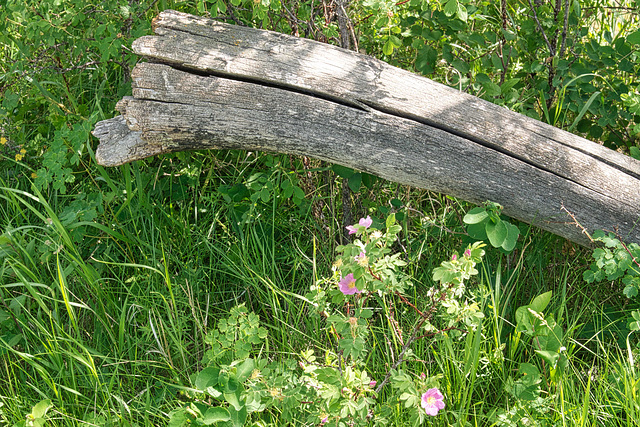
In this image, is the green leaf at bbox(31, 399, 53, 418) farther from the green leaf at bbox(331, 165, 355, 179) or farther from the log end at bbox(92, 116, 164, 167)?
the green leaf at bbox(331, 165, 355, 179)

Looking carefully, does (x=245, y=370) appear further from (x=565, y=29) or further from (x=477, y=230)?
(x=565, y=29)

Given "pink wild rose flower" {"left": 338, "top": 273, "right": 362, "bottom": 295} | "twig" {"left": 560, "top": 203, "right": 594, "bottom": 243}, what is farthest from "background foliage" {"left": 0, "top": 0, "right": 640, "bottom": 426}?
"pink wild rose flower" {"left": 338, "top": 273, "right": 362, "bottom": 295}

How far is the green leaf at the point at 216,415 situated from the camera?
69.0 inches

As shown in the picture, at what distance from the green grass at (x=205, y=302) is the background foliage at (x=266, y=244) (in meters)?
0.01

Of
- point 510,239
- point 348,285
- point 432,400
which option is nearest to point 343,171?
point 510,239

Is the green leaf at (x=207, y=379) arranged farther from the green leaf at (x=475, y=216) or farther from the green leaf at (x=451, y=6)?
the green leaf at (x=451, y=6)

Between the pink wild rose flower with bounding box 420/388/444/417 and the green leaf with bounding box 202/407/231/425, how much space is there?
64 cm

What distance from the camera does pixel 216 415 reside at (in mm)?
1761

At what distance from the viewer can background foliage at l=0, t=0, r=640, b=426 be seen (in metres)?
2.16

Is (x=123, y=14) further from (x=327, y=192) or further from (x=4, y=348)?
(x=4, y=348)

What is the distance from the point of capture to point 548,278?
8.54ft

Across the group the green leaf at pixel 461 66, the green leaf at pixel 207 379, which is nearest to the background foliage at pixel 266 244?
the green leaf at pixel 461 66

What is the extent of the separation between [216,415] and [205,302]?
0.90 meters

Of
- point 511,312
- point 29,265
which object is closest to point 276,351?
point 511,312
